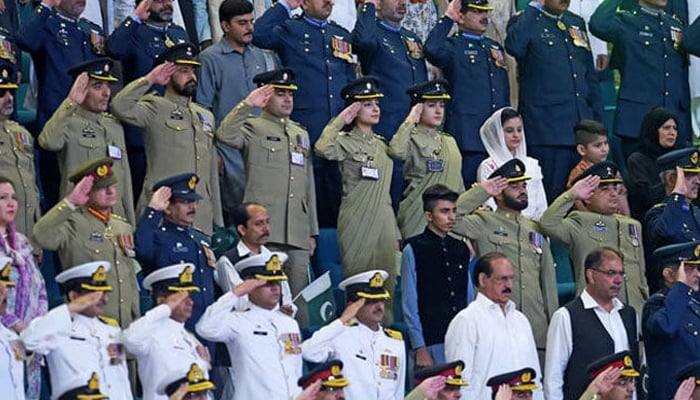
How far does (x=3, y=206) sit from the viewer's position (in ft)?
44.4

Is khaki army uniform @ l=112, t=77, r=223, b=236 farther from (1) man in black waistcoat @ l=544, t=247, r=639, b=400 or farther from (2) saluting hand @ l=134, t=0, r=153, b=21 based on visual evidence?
(1) man in black waistcoat @ l=544, t=247, r=639, b=400

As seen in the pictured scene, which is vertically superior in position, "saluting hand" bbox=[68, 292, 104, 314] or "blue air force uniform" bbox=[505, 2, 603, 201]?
"blue air force uniform" bbox=[505, 2, 603, 201]

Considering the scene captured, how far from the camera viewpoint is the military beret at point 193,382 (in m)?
12.8

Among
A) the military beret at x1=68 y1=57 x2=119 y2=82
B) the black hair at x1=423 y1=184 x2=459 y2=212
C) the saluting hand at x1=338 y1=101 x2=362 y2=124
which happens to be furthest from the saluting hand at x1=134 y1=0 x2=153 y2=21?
the black hair at x1=423 y1=184 x2=459 y2=212

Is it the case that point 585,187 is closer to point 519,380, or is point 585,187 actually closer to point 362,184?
point 362,184

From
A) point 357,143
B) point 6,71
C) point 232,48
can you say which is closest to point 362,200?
point 357,143

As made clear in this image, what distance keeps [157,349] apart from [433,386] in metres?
1.58

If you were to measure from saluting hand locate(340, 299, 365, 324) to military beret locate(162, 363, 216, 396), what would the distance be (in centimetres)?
137

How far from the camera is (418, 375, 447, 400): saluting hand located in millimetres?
13594

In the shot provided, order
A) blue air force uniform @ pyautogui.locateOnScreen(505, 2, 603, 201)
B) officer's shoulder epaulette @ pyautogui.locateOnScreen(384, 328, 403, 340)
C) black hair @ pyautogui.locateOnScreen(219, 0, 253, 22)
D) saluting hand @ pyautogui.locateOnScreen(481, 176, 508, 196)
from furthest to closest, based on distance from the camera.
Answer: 1. blue air force uniform @ pyautogui.locateOnScreen(505, 2, 603, 201)
2. black hair @ pyautogui.locateOnScreen(219, 0, 253, 22)
3. saluting hand @ pyautogui.locateOnScreen(481, 176, 508, 196)
4. officer's shoulder epaulette @ pyautogui.locateOnScreen(384, 328, 403, 340)

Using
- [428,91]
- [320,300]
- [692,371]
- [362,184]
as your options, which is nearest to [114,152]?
[320,300]

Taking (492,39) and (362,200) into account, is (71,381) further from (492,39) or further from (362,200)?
(492,39)

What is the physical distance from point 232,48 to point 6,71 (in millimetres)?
2024

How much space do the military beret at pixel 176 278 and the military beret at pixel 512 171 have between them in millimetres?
2657
